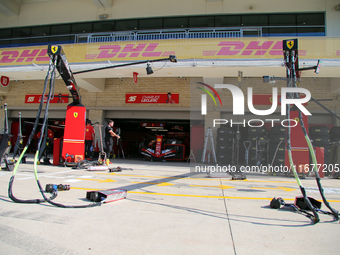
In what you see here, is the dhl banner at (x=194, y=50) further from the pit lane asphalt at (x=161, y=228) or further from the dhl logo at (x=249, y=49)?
the pit lane asphalt at (x=161, y=228)

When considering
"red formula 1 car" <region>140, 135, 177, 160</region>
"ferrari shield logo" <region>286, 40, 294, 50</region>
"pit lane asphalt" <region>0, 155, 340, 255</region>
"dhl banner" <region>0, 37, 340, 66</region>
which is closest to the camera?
"pit lane asphalt" <region>0, 155, 340, 255</region>

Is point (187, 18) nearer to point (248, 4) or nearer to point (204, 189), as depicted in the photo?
point (248, 4)

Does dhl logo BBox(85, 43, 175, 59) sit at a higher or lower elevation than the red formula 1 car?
higher

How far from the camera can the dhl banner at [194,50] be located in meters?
10.2

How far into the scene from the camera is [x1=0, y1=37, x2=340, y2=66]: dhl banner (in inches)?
400

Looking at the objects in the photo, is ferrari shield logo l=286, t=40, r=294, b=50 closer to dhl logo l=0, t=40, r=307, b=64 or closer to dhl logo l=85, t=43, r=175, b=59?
dhl logo l=0, t=40, r=307, b=64

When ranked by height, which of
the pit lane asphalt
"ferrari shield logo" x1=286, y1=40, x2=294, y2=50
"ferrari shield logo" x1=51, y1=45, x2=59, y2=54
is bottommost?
the pit lane asphalt

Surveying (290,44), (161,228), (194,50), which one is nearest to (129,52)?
(194,50)

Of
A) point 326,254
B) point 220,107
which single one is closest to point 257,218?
point 326,254

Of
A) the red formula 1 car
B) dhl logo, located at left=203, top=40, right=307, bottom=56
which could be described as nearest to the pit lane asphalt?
dhl logo, located at left=203, top=40, right=307, bottom=56

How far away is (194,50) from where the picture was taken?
10828 mm

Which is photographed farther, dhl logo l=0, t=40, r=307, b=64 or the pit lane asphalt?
dhl logo l=0, t=40, r=307, b=64

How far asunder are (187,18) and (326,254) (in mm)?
15868

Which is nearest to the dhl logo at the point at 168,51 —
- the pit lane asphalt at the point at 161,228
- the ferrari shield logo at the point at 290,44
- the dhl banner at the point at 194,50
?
the dhl banner at the point at 194,50
